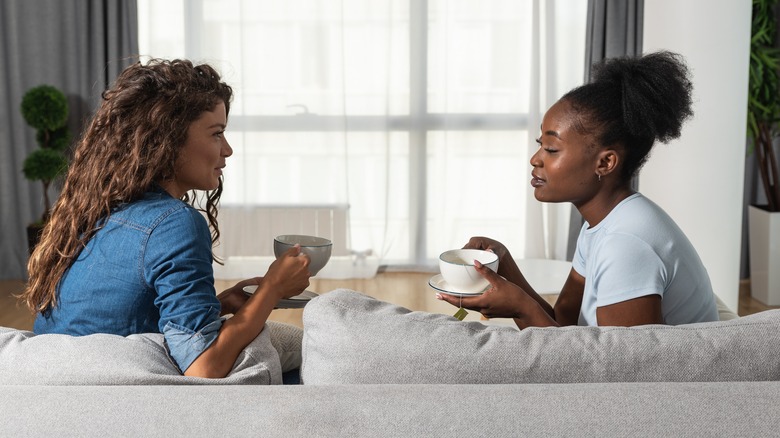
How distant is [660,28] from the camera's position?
3.55m

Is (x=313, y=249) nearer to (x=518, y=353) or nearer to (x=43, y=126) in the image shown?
(x=518, y=353)

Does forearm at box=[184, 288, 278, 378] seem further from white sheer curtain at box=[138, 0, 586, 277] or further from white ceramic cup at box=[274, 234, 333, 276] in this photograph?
white sheer curtain at box=[138, 0, 586, 277]

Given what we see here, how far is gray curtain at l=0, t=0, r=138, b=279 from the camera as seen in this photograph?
474cm

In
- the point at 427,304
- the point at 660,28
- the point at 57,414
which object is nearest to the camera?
the point at 57,414

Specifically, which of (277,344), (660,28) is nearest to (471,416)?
(277,344)

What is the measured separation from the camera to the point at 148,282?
1420mm

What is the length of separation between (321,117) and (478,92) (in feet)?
3.09

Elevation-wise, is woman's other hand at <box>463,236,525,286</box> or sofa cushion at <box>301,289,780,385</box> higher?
sofa cushion at <box>301,289,780,385</box>

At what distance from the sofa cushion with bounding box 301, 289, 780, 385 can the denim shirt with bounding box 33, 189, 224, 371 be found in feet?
0.92

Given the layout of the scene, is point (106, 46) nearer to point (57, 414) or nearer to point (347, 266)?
point (347, 266)

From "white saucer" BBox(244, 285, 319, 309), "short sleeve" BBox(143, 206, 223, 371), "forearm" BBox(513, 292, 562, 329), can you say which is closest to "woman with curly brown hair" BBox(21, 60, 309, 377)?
"short sleeve" BBox(143, 206, 223, 371)

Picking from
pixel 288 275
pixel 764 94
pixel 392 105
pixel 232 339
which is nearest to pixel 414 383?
pixel 232 339

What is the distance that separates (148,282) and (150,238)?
0.25 feet

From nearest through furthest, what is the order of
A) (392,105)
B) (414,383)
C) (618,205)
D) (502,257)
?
(414,383)
(618,205)
(502,257)
(392,105)
